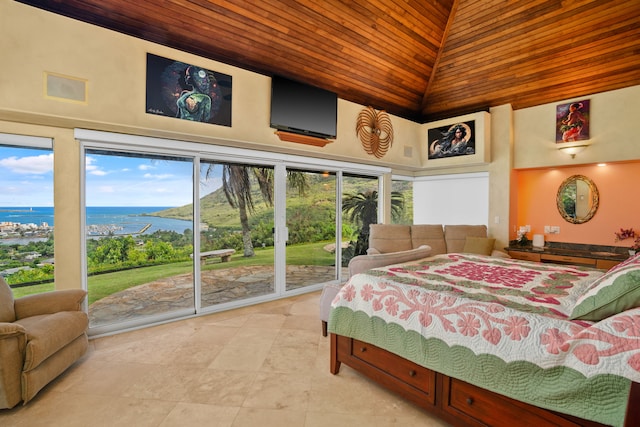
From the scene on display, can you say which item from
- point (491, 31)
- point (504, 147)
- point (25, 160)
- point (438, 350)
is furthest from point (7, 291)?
point (504, 147)

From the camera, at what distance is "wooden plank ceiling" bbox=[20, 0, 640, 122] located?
3.09 metres

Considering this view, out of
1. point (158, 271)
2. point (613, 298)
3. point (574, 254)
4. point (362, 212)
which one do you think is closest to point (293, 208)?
point (362, 212)

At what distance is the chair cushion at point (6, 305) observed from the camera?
2.27 m

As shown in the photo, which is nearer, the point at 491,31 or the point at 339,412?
the point at 339,412

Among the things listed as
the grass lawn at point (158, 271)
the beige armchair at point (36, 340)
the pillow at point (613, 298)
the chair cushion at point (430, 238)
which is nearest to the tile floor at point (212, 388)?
the beige armchair at point (36, 340)

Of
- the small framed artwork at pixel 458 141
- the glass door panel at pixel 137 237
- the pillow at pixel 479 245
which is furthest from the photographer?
the small framed artwork at pixel 458 141

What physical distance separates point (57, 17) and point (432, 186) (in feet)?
19.2

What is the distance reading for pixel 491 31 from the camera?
4.03 metres

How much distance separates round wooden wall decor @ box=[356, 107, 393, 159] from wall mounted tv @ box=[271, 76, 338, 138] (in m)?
0.61

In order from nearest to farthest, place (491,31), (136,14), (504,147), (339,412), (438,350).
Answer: (438,350) → (339,412) → (136,14) → (491,31) → (504,147)

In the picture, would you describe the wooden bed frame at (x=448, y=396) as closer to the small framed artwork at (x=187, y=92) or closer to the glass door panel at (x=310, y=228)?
the glass door panel at (x=310, y=228)

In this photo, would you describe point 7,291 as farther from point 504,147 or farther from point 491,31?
point 504,147

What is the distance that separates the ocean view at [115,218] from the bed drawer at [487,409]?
3.23m

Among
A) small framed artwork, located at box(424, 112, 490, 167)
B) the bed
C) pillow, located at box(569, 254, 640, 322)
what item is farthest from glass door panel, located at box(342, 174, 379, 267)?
pillow, located at box(569, 254, 640, 322)
